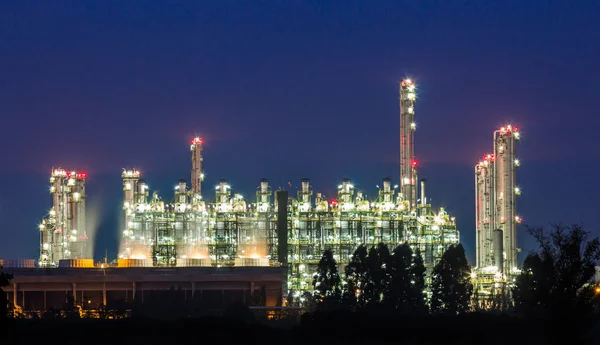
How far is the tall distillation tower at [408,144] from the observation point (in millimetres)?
94562

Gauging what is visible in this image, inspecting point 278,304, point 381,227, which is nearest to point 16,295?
point 278,304

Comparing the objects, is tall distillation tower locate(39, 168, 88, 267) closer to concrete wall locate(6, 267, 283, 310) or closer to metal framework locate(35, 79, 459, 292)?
metal framework locate(35, 79, 459, 292)

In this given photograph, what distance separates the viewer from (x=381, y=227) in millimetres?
95688

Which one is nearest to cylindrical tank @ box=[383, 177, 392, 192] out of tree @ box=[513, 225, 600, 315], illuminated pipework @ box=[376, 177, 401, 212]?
illuminated pipework @ box=[376, 177, 401, 212]

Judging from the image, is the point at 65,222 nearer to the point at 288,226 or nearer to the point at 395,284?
the point at 288,226

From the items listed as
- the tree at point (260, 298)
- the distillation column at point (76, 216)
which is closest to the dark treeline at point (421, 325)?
the tree at point (260, 298)

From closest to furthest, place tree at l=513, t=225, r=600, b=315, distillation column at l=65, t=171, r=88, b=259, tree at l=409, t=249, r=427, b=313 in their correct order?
tree at l=513, t=225, r=600, b=315 → tree at l=409, t=249, r=427, b=313 → distillation column at l=65, t=171, r=88, b=259

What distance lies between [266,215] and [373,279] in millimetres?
19965

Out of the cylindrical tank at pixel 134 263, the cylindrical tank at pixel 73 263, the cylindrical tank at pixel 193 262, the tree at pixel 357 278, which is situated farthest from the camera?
the cylindrical tank at pixel 73 263

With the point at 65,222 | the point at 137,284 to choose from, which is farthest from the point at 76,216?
the point at 137,284

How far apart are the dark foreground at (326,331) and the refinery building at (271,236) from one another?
1112 inches

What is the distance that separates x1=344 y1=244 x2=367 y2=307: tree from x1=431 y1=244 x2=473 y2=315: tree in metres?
4.31

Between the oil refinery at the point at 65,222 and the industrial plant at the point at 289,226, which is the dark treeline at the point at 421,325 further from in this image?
the oil refinery at the point at 65,222

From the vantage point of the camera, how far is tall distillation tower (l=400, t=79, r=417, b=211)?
94562 millimetres
